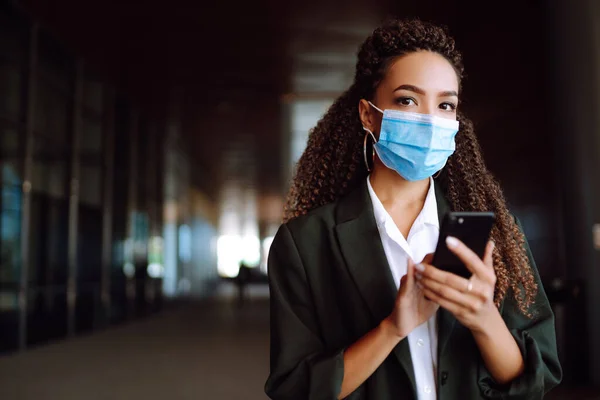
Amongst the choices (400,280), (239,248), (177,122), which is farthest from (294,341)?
(239,248)

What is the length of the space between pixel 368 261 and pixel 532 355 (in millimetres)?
360

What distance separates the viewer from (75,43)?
32.7 feet

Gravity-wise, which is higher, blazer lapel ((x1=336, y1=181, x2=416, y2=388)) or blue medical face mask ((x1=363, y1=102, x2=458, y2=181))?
blue medical face mask ((x1=363, y1=102, x2=458, y2=181))

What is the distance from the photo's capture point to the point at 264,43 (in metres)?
9.70

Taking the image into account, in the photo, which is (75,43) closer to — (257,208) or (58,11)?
(58,11)

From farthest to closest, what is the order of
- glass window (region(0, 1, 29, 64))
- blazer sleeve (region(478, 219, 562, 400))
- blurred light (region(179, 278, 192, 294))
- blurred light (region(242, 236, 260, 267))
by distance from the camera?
blurred light (region(242, 236, 260, 267))
blurred light (region(179, 278, 192, 294))
glass window (region(0, 1, 29, 64))
blazer sleeve (region(478, 219, 562, 400))

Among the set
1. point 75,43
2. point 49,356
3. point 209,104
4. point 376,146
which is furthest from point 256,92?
point 376,146

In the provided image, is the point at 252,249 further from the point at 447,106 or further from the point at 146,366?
the point at 447,106

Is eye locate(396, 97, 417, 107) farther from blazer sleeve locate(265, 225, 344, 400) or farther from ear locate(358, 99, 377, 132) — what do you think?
blazer sleeve locate(265, 225, 344, 400)

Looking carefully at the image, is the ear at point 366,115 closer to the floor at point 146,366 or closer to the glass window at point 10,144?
the floor at point 146,366

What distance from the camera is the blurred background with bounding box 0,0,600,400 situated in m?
6.05

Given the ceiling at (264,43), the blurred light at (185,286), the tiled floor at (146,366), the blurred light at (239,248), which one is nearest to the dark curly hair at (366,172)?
the tiled floor at (146,366)

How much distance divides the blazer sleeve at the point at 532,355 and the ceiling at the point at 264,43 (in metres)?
5.41

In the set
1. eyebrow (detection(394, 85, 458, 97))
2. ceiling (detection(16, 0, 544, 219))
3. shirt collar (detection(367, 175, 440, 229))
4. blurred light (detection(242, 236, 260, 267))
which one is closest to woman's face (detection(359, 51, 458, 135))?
eyebrow (detection(394, 85, 458, 97))
